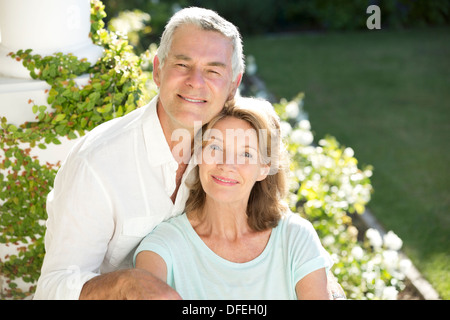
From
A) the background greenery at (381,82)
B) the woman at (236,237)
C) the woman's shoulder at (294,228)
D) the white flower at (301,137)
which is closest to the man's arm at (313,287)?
the woman at (236,237)

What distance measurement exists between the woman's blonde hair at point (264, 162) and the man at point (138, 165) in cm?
6

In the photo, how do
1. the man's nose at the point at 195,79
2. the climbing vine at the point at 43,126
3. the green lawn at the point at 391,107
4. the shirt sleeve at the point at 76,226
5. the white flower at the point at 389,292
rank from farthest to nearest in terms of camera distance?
1. the green lawn at the point at 391,107
2. the white flower at the point at 389,292
3. the climbing vine at the point at 43,126
4. the man's nose at the point at 195,79
5. the shirt sleeve at the point at 76,226

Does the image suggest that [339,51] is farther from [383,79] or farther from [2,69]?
[2,69]

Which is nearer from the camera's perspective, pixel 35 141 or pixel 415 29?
pixel 35 141

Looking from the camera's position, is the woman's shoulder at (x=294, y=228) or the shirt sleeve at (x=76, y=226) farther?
the woman's shoulder at (x=294, y=228)

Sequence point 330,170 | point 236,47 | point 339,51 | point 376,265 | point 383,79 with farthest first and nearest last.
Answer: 1. point 339,51
2. point 383,79
3. point 330,170
4. point 376,265
5. point 236,47

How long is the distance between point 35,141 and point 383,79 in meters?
5.41

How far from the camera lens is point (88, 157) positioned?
2287 mm

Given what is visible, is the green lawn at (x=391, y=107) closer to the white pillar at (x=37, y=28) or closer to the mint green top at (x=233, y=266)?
Result: the mint green top at (x=233, y=266)

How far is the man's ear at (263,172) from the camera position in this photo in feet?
8.20

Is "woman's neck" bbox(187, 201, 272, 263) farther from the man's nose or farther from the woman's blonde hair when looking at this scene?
the man's nose

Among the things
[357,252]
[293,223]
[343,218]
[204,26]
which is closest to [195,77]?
[204,26]

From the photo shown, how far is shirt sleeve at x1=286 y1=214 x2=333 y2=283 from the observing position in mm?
2320
